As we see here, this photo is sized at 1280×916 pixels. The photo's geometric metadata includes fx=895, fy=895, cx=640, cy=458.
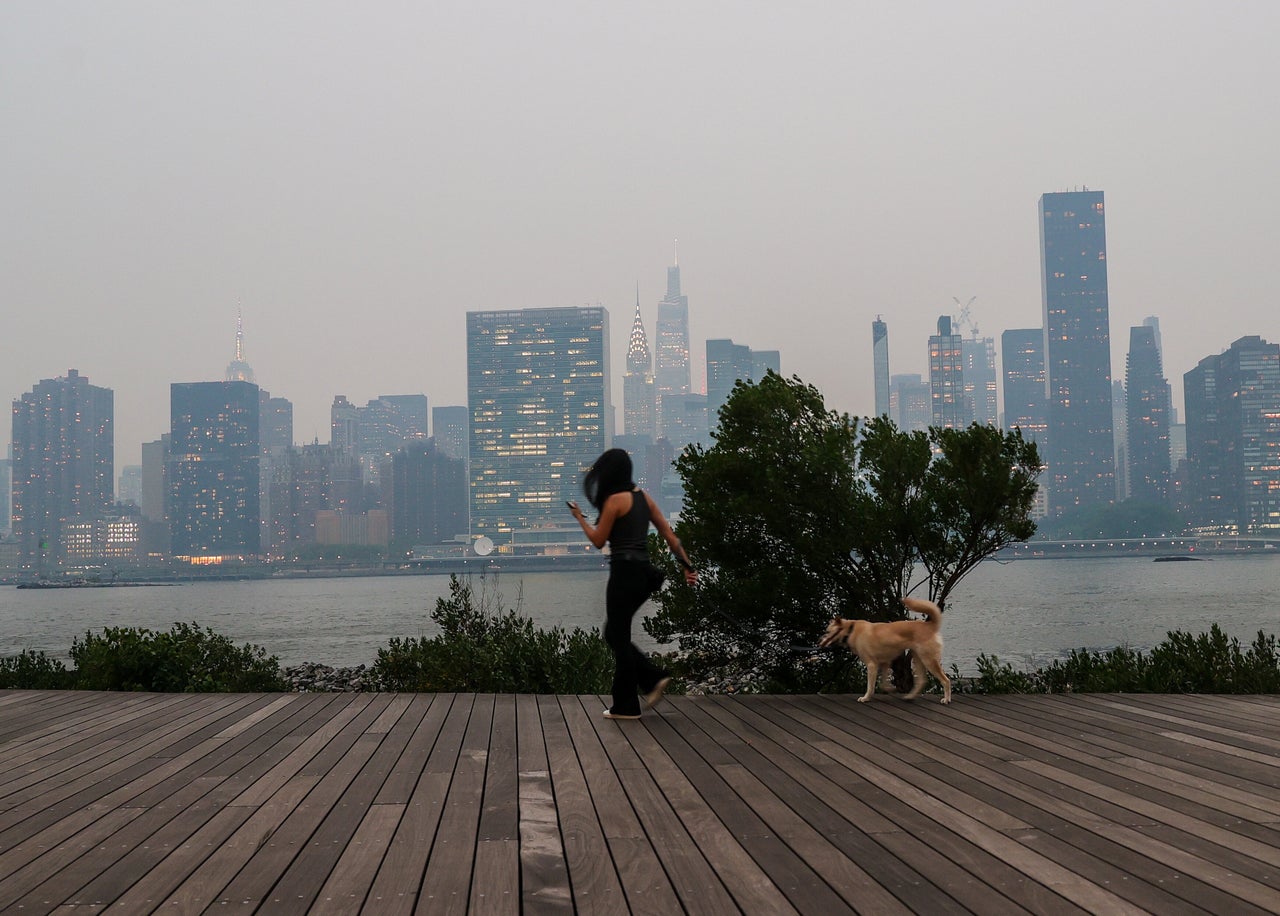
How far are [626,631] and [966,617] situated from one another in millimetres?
49728

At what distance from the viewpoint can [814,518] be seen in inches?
405

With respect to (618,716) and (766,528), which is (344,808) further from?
(766,528)

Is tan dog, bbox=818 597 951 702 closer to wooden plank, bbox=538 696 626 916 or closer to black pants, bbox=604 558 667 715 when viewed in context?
black pants, bbox=604 558 667 715

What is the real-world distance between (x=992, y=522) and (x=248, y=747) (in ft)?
24.9

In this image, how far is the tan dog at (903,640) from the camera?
21.5ft

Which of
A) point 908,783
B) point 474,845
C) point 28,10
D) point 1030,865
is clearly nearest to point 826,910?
point 1030,865

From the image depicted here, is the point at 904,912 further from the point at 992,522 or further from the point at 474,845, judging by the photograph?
the point at 992,522

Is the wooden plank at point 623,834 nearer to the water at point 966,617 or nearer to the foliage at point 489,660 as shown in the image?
the foliage at point 489,660

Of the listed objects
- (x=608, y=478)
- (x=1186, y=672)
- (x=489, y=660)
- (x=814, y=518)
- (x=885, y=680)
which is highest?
(x=608, y=478)

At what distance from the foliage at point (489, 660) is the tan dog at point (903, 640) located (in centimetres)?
360

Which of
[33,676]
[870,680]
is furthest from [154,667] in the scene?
[870,680]

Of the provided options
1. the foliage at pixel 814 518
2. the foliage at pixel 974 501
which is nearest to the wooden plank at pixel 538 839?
the foliage at pixel 814 518

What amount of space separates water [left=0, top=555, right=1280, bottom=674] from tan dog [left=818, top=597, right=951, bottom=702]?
13.1 metres

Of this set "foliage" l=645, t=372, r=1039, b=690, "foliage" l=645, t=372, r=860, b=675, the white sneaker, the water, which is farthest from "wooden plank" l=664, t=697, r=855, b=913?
the water
